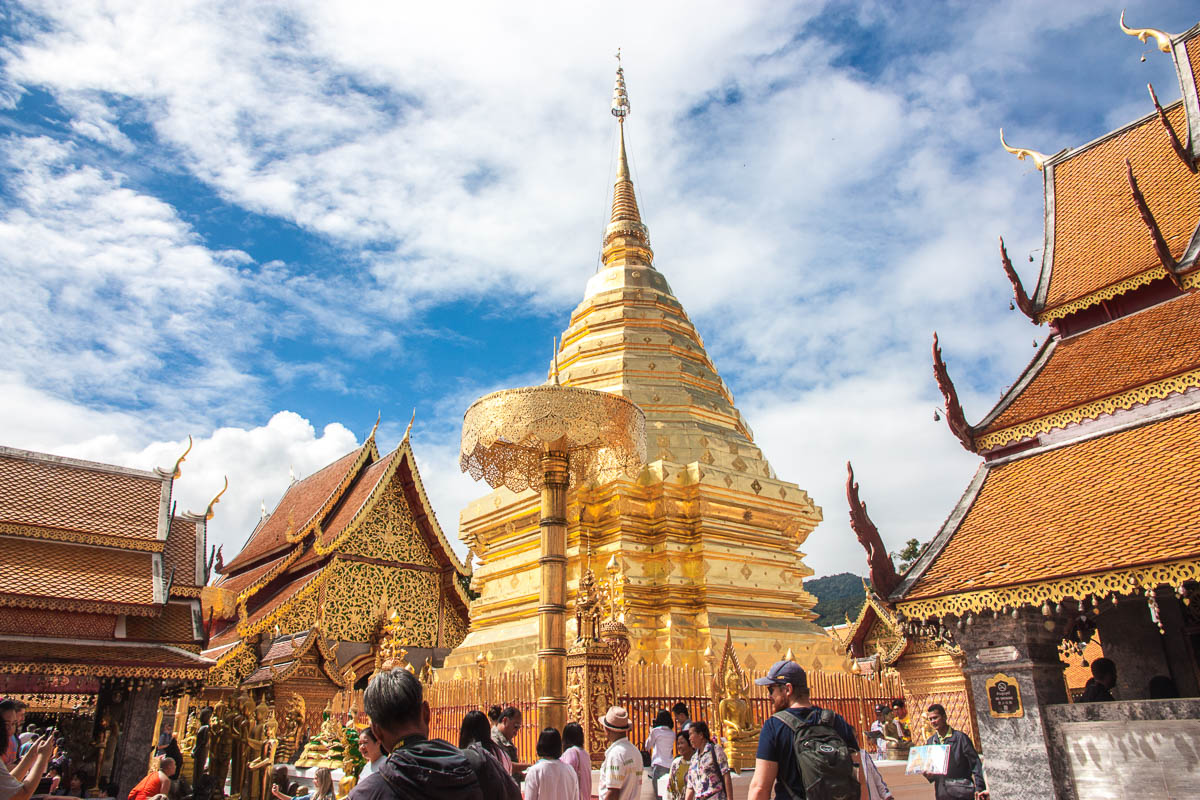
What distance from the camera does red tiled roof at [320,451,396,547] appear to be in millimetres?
18041

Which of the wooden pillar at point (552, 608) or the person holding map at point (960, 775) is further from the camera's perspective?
the wooden pillar at point (552, 608)

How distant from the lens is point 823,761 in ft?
10.5

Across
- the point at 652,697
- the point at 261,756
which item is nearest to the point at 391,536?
the point at 261,756

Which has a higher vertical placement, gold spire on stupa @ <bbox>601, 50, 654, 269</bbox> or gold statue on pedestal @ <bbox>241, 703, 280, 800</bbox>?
gold spire on stupa @ <bbox>601, 50, 654, 269</bbox>

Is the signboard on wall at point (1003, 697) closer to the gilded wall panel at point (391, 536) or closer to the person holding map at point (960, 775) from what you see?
the person holding map at point (960, 775)

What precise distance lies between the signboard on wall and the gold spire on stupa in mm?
14593

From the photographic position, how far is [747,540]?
1512cm

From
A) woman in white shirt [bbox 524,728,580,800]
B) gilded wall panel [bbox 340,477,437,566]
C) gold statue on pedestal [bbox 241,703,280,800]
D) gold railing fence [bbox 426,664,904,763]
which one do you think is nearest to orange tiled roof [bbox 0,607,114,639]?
gold statue on pedestal [bbox 241,703,280,800]

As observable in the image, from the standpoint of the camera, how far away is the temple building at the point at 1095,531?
5.79 metres

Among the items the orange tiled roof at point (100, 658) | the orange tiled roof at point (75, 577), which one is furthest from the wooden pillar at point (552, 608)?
the orange tiled roof at point (75, 577)

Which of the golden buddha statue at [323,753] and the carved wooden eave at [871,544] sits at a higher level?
the carved wooden eave at [871,544]

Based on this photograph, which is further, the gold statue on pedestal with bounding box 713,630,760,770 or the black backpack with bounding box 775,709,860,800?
the gold statue on pedestal with bounding box 713,630,760,770

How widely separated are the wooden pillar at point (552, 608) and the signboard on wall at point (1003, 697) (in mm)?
3803

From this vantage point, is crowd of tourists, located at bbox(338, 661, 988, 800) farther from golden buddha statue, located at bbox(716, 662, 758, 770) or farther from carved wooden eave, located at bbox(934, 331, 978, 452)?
carved wooden eave, located at bbox(934, 331, 978, 452)
